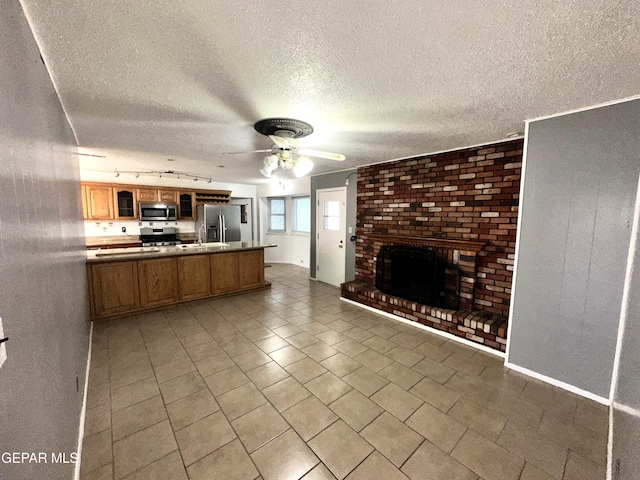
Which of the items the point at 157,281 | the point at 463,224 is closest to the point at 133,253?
the point at 157,281

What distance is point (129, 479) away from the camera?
1.45m

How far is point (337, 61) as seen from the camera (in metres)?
1.48

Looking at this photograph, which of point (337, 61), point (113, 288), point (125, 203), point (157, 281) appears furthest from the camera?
point (125, 203)

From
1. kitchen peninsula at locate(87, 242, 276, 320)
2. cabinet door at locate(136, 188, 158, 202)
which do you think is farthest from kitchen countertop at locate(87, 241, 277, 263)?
cabinet door at locate(136, 188, 158, 202)

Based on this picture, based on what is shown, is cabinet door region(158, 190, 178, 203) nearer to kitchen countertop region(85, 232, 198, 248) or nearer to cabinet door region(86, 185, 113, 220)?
cabinet door region(86, 185, 113, 220)

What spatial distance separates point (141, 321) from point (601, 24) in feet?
16.0

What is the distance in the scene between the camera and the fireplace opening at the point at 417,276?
11.2 ft

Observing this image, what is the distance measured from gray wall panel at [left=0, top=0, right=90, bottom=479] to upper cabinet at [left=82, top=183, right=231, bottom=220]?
4.33m

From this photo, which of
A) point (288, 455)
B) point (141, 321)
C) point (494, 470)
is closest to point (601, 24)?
point (494, 470)

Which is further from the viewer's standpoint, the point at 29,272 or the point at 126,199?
the point at 126,199

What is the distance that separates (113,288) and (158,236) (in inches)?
105

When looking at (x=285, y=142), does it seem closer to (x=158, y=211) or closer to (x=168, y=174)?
(x=168, y=174)

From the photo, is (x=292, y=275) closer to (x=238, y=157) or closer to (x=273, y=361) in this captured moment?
(x=238, y=157)

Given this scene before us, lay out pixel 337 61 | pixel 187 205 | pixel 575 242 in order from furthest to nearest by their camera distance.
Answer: pixel 187 205 < pixel 575 242 < pixel 337 61
